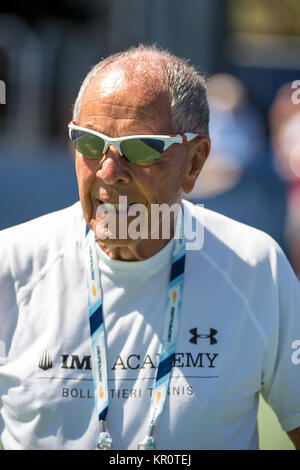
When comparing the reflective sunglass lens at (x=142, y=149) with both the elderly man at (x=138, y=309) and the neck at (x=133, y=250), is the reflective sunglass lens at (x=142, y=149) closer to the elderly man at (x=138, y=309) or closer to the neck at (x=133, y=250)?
the elderly man at (x=138, y=309)

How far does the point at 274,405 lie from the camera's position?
9.53 ft

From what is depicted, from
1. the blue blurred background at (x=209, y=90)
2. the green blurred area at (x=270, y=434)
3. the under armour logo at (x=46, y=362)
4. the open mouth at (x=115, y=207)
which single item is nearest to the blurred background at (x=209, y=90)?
the blue blurred background at (x=209, y=90)

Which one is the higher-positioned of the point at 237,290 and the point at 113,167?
the point at 113,167

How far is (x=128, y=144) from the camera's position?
2.65m

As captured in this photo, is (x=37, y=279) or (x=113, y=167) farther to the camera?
(x=37, y=279)

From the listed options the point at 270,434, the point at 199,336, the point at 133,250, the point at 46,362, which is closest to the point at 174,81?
the point at 133,250

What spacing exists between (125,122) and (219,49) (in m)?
8.10

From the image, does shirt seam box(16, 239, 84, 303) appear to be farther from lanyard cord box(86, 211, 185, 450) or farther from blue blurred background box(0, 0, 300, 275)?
blue blurred background box(0, 0, 300, 275)

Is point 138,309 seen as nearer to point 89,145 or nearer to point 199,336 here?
point 199,336

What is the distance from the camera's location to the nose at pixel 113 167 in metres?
2.67

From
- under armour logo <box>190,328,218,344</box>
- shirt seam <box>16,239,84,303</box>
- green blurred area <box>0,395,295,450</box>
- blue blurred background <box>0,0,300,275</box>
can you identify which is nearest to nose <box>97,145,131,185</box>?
shirt seam <box>16,239,84,303</box>

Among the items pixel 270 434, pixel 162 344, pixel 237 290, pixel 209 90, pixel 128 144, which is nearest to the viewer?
pixel 128 144

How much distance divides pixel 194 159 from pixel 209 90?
5.52 meters

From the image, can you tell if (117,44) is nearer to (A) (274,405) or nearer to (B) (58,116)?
(B) (58,116)
